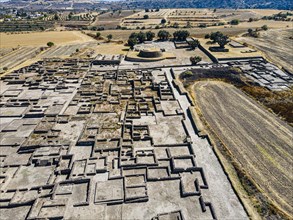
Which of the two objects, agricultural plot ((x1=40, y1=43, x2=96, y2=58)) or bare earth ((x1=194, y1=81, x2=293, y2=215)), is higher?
agricultural plot ((x1=40, y1=43, x2=96, y2=58))

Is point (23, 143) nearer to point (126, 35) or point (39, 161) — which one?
point (39, 161)

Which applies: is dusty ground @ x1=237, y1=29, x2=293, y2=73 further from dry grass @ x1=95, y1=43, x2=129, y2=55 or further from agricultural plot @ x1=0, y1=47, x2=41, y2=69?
agricultural plot @ x1=0, y1=47, x2=41, y2=69

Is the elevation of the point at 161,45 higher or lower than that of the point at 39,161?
higher

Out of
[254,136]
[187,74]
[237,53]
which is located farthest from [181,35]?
[254,136]

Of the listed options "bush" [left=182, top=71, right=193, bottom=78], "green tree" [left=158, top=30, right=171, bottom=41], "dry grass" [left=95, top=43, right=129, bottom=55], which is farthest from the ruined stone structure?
"green tree" [left=158, top=30, right=171, bottom=41]

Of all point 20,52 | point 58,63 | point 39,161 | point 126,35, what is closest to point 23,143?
point 39,161

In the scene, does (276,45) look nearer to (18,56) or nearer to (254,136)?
(254,136)

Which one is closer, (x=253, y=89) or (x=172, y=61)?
(x=253, y=89)
